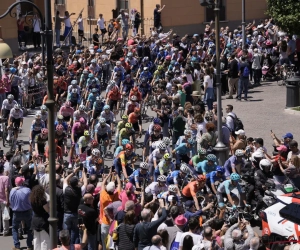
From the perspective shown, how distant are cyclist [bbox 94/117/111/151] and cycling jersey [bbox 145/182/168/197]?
491cm

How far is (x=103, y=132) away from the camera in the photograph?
2161cm

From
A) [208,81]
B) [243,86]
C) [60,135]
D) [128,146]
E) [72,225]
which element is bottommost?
[72,225]

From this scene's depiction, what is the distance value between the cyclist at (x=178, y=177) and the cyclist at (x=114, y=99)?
7671 millimetres

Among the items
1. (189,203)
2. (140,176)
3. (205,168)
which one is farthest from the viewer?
(205,168)

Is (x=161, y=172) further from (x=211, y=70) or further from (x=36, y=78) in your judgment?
(x=36, y=78)

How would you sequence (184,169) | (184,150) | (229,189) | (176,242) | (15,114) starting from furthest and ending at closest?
(15,114) < (184,150) < (184,169) < (229,189) < (176,242)

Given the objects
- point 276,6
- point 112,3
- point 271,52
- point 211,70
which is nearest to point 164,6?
point 112,3

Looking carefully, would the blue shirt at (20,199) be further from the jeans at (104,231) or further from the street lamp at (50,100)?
the street lamp at (50,100)

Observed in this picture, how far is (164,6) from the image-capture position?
3953 cm

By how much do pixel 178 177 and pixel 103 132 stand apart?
4.91 meters

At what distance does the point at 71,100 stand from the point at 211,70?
453 centimetres

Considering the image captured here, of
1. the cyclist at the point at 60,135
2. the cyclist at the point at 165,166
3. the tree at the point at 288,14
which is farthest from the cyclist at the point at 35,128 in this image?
the tree at the point at 288,14

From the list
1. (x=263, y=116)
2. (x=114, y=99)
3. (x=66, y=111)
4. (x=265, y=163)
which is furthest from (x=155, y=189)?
(x=263, y=116)

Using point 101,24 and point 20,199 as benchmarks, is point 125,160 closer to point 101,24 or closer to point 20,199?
point 20,199
